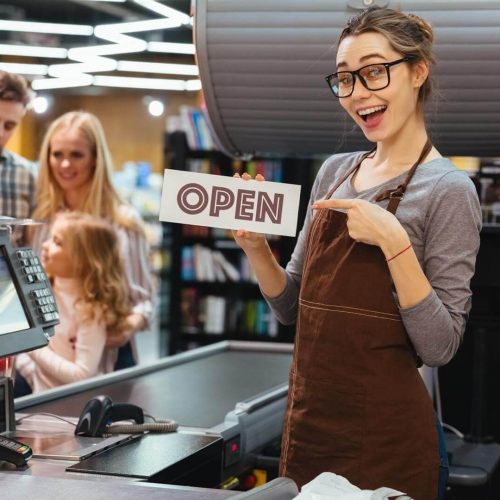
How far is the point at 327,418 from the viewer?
1.88m

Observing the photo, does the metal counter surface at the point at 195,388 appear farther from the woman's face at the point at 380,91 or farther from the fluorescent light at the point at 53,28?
the fluorescent light at the point at 53,28

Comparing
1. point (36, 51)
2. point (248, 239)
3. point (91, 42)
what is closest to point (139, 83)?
point (91, 42)

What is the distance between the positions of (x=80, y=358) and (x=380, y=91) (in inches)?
69.7

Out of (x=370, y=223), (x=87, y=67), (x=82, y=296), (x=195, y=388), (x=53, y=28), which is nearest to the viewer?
(x=370, y=223)

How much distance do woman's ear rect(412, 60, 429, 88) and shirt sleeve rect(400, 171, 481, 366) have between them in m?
0.22

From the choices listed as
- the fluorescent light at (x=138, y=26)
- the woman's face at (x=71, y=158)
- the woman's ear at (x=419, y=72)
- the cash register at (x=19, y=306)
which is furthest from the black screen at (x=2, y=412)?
the fluorescent light at (x=138, y=26)

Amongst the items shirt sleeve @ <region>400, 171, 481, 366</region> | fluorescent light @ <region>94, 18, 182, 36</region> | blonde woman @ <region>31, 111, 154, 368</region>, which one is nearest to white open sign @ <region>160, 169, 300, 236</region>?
shirt sleeve @ <region>400, 171, 481, 366</region>

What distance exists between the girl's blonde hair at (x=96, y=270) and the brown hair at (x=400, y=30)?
1736mm

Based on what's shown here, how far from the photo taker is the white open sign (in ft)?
6.27

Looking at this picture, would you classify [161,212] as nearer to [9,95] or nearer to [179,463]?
[179,463]

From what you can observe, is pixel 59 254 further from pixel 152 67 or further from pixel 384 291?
pixel 152 67

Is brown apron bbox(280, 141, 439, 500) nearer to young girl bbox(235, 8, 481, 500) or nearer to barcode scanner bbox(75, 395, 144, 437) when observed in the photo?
young girl bbox(235, 8, 481, 500)

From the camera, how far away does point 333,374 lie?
1866 mm

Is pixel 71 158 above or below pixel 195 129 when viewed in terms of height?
below
